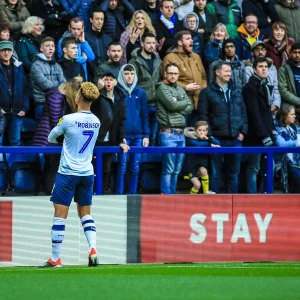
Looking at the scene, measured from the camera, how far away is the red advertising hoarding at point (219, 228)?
13945 millimetres

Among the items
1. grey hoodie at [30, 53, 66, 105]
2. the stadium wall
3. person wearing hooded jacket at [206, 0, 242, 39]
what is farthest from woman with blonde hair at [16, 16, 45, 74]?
person wearing hooded jacket at [206, 0, 242, 39]

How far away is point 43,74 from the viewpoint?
15281 mm

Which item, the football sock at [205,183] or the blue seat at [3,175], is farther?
the football sock at [205,183]

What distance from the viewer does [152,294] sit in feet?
30.4

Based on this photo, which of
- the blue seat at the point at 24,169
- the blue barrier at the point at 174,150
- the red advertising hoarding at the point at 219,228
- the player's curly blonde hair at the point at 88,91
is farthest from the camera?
the red advertising hoarding at the point at 219,228

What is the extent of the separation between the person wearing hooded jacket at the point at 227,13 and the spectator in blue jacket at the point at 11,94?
4.44m

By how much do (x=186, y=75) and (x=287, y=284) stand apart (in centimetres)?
690

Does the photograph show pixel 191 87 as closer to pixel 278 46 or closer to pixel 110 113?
pixel 110 113

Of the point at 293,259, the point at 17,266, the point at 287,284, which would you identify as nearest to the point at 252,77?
the point at 293,259

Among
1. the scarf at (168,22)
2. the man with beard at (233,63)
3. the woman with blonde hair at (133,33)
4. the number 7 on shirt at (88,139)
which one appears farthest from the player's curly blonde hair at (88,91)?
the scarf at (168,22)

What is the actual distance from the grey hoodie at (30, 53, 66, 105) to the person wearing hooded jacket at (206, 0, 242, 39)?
3909 millimetres

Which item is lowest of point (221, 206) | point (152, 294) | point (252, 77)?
point (152, 294)

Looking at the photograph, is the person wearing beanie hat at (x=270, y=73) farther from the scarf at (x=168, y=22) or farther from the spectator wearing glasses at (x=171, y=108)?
the spectator wearing glasses at (x=171, y=108)

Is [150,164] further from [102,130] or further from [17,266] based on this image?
[17,266]
